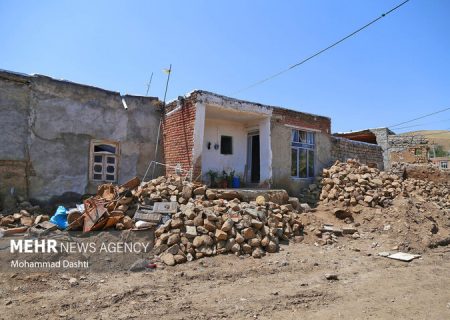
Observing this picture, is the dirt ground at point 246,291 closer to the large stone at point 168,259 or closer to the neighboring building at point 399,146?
the large stone at point 168,259

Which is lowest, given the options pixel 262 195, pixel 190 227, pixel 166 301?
pixel 166 301

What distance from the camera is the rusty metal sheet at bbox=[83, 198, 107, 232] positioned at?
6207mm

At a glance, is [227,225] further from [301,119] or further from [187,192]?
[301,119]

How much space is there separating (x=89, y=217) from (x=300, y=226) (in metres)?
5.03

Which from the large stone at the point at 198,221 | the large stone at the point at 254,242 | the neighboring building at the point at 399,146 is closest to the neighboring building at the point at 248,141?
the large stone at the point at 198,221

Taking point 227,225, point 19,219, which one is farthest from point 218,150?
point 19,219

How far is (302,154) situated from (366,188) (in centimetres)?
255

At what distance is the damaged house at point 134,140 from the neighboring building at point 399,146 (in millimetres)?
7526

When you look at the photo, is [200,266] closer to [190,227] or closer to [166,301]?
[190,227]

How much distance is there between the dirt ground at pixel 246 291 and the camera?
12.2ft

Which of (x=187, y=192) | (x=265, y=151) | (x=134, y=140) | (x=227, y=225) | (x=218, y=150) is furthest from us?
(x=218, y=150)

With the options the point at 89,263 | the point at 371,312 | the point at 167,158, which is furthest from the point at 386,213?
the point at 89,263

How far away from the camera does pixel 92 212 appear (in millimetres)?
6348

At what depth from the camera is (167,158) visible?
9891mm
